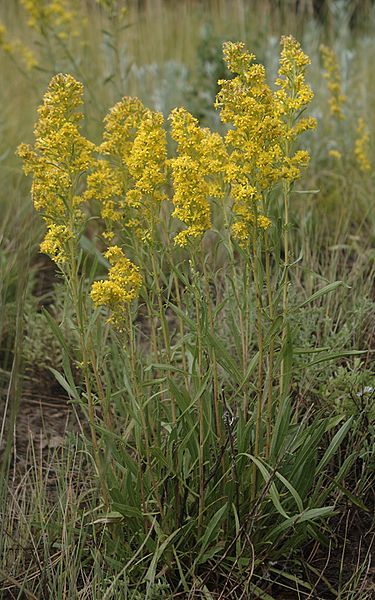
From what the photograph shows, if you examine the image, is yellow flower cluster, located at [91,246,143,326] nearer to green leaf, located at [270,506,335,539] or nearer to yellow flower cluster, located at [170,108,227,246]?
yellow flower cluster, located at [170,108,227,246]

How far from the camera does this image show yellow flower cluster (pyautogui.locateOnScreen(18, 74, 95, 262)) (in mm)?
2062

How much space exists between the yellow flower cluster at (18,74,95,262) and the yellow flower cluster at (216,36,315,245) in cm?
35

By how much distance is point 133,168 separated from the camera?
6.82ft

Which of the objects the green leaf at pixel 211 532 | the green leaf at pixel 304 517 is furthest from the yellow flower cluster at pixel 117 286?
the green leaf at pixel 304 517

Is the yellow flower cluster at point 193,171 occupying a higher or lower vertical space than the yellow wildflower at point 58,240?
higher

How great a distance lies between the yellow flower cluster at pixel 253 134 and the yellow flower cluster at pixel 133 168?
0.55 ft

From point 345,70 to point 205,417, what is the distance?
403 centimetres

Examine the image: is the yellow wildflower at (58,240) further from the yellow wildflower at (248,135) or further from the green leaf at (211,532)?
the green leaf at (211,532)

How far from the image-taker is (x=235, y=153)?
→ 2.00 metres

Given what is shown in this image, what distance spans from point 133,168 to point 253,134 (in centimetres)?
30

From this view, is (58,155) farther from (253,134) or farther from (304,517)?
(304,517)

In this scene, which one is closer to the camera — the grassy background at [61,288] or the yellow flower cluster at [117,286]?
the yellow flower cluster at [117,286]

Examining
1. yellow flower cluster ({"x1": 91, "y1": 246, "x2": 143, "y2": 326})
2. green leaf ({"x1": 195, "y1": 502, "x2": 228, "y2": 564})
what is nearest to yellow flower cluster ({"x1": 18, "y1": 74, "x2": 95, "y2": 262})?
yellow flower cluster ({"x1": 91, "y1": 246, "x2": 143, "y2": 326})

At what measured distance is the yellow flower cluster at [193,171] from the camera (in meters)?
1.99
